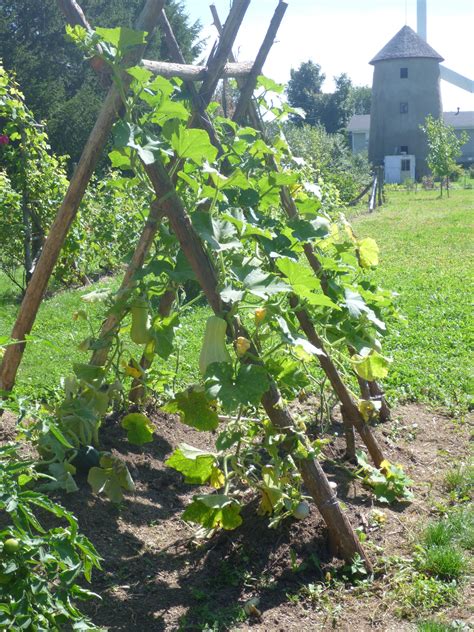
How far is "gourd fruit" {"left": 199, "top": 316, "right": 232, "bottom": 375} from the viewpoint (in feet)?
9.68

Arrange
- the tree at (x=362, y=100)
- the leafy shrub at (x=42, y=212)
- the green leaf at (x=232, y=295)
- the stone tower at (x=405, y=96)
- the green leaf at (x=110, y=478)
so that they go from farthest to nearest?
1. the tree at (x=362, y=100)
2. the stone tower at (x=405, y=96)
3. the leafy shrub at (x=42, y=212)
4. the green leaf at (x=110, y=478)
5. the green leaf at (x=232, y=295)

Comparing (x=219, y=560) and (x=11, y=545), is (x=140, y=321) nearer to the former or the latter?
(x=219, y=560)

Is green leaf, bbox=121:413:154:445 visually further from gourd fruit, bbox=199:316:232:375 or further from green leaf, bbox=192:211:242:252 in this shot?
green leaf, bbox=192:211:242:252

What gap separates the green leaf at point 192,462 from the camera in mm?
3254

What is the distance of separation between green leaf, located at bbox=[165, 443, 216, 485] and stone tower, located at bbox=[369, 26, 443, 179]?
1845 inches

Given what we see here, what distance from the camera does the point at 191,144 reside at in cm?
297

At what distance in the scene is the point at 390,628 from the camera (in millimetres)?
2918

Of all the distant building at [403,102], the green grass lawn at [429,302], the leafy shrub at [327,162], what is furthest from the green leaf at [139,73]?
the distant building at [403,102]

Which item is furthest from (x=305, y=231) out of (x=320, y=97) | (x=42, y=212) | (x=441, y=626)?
(x=320, y=97)

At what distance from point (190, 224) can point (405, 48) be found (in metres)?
49.2

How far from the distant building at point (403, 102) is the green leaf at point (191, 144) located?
1814 inches

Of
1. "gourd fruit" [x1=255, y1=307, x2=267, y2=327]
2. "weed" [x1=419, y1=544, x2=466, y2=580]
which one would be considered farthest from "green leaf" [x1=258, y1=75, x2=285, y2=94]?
"weed" [x1=419, y1=544, x2=466, y2=580]

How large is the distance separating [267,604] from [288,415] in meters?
0.69

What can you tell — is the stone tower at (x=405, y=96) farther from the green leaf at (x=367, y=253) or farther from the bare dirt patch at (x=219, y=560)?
the bare dirt patch at (x=219, y=560)
